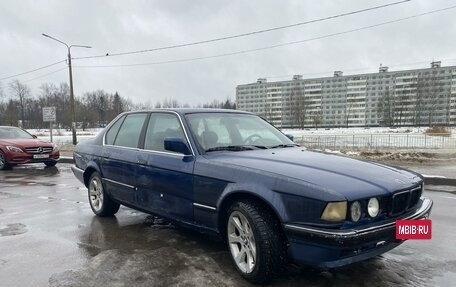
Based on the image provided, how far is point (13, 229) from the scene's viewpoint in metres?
5.38

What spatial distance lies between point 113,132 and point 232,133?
86.1 inches

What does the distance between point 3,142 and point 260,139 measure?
11129 millimetres

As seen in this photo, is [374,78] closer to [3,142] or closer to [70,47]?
[70,47]

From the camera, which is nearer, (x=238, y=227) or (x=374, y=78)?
(x=238, y=227)

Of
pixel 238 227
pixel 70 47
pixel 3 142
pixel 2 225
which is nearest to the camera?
pixel 238 227

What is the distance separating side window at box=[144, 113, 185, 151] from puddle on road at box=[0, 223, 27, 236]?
2172 millimetres

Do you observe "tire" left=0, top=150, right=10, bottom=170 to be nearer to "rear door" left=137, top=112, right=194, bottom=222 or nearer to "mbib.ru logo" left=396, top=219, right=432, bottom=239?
"rear door" left=137, top=112, right=194, bottom=222

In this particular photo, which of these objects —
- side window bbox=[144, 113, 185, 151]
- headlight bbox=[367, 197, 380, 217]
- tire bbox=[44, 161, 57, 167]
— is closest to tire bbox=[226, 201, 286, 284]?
headlight bbox=[367, 197, 380, 217]

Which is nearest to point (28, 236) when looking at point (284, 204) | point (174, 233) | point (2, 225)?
point (2, 225)

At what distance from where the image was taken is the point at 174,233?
5027 millimetres

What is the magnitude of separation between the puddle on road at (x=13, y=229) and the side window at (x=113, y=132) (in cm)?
166

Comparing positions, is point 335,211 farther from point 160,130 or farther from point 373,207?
point 160,130

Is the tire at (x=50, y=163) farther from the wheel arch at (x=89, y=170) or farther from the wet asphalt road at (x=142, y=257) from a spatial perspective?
the wheel arch at (x=89, y=170)

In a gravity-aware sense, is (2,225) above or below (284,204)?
below
